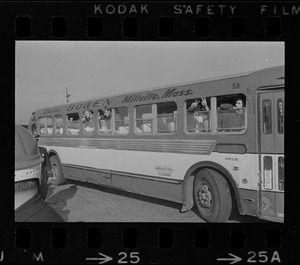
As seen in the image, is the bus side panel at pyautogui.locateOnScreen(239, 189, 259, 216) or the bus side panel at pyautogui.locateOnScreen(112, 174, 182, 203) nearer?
the bus side panel at pyautogui.locateOnScreen(239, 189, 259, 216)

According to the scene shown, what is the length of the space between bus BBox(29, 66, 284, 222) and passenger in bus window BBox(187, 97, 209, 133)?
16mm

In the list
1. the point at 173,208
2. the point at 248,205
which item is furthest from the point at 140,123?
the point at 248,205

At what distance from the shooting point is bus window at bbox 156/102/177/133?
382cm

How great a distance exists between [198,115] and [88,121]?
7.58 ft

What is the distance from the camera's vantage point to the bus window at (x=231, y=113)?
3.32 m

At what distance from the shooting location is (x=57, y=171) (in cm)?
493

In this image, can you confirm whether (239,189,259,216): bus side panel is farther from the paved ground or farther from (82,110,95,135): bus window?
(82,110,95,135): bus window

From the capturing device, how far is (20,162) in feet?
9.50

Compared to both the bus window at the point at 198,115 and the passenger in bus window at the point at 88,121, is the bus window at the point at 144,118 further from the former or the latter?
the passenger in bus window at the point at 88,121
